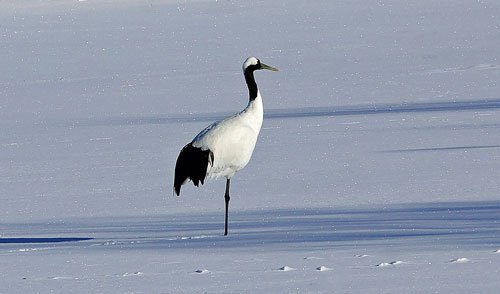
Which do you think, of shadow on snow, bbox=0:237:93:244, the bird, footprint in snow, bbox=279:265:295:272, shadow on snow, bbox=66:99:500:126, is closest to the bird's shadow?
shadow on snow, bbox=0:237:93:244

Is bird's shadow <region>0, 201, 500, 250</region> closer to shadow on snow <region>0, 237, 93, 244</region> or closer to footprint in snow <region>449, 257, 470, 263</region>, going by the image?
shadow on snow <region>0, 237, 93, 244</region>

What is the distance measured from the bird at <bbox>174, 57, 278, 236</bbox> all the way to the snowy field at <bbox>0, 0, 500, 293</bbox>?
0.29 m

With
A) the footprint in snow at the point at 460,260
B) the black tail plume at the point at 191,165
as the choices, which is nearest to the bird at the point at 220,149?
the black tail plume at the point at 191,165

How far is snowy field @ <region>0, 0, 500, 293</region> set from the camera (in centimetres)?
570

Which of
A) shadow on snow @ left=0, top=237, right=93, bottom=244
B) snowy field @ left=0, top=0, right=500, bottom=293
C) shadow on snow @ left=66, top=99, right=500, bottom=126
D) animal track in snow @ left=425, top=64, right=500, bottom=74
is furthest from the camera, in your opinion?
animal track in snow @ left=425, top=64, right=500, bottom=74

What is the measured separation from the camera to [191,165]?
24.4ft

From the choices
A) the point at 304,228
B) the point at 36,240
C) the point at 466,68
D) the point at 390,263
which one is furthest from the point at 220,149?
the point at 466,68

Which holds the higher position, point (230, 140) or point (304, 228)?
point (230, 140)

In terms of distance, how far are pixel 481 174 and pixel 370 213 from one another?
1.74 meters

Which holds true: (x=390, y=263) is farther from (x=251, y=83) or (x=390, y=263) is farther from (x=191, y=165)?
(x=251, y=83)

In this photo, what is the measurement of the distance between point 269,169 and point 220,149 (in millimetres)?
2409

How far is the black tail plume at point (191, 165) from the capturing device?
743 centimetres

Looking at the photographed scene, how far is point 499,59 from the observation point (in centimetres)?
2066

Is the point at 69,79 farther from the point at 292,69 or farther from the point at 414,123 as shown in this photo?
the point at 414,123
